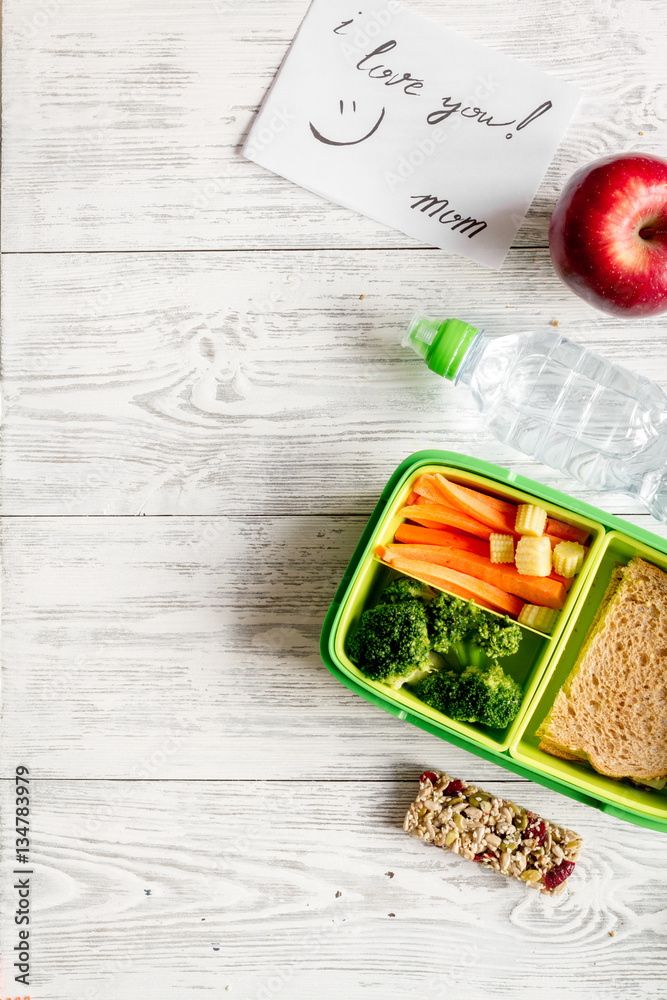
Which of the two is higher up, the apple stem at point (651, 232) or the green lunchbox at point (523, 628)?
the apple stem at point (651, 232)

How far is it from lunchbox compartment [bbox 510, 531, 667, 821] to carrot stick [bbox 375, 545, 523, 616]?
0.10 metres

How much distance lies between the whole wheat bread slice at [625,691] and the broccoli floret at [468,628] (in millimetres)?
111

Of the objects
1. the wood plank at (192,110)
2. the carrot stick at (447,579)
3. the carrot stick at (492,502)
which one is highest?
the wood plank at (192,110)

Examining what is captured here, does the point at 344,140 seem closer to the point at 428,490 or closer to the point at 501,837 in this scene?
the point at 428,490

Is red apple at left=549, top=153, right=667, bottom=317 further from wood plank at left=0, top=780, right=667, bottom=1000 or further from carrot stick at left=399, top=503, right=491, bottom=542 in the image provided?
wood plank at left=0, top=780, right=667, bottom=1000

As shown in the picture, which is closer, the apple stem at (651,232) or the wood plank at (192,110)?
the apple stem at (651,232)

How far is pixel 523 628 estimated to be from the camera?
0.97 m

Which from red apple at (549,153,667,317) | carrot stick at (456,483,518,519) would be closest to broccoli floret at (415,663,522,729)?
carrot stick at (456,483,518,519)

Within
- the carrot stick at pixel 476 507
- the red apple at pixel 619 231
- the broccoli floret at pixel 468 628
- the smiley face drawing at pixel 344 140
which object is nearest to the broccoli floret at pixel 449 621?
the broccoli floret at pixel 468 628

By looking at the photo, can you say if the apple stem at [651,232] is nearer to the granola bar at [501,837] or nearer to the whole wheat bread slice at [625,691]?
the whole wheat bread slice at [625,691]

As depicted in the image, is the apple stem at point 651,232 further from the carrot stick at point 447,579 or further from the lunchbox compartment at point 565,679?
the carrot stick at point 447,579

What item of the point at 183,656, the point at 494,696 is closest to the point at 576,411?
the point at 494,696

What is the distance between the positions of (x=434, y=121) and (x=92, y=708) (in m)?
1.03

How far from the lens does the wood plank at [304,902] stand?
1.05m
